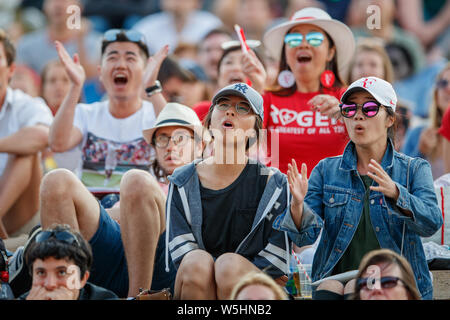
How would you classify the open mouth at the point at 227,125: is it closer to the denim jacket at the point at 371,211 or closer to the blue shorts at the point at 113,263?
the denim jacket at the point at 371,211

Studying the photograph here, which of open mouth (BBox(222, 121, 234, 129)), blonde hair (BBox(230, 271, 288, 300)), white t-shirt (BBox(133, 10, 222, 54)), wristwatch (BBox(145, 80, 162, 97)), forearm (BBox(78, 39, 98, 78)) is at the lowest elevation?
blonde hair (BBox(230, 271, 288, 300))

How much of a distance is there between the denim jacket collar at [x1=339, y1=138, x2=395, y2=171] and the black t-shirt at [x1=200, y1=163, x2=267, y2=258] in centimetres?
47

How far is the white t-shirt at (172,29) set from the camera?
9.70 meters

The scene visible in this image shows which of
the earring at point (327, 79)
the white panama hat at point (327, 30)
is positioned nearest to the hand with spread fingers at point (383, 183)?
the earring at point (327, 79)

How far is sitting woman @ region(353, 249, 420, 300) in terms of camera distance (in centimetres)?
358

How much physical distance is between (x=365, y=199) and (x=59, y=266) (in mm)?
1571

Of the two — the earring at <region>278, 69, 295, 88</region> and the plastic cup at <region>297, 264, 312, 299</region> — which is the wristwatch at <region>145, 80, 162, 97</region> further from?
the plastic cup at <region>297, 264, 312, 299</region>

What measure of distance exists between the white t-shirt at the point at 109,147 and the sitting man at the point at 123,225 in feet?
2.65

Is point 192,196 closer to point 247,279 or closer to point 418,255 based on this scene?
point 247,279

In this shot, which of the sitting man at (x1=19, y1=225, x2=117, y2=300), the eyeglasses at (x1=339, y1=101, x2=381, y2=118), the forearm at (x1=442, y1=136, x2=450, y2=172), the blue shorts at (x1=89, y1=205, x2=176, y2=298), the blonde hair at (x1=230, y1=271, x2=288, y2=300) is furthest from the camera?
the forearm at (x1=442, y1=136, x2=450, y2=172)

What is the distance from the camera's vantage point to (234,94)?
4.27 metres

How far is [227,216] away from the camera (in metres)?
4.21

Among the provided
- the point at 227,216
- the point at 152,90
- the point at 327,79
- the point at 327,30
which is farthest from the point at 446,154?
the point at 227,216

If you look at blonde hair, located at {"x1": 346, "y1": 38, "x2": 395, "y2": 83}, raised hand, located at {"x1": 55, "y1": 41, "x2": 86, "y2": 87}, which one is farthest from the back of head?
blonde hair, located at {"x1": 346, "y1": 38, "x2": 395, "y2": 83}
